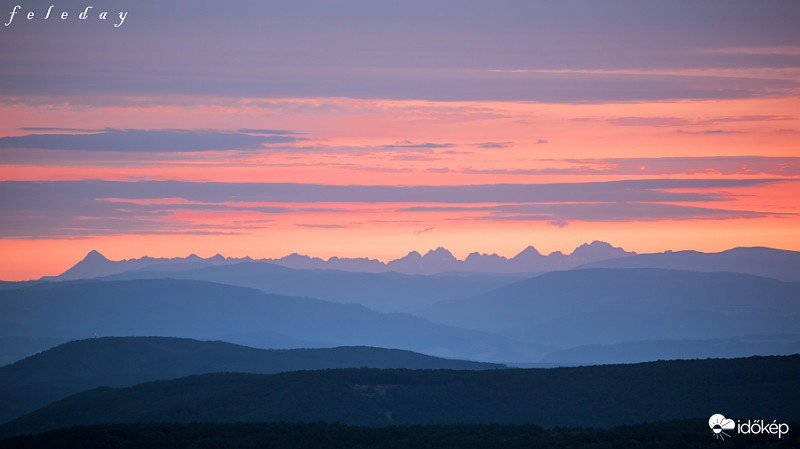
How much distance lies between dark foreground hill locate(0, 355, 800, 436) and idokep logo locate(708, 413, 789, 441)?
21.0 meters

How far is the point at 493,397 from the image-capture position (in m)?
111

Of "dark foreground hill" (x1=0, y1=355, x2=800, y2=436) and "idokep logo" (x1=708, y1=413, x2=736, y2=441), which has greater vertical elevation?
"dark foreground hill" (x1=0, y1=355, x2=800, y2=436)

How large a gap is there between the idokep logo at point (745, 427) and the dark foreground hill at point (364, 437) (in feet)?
2.07

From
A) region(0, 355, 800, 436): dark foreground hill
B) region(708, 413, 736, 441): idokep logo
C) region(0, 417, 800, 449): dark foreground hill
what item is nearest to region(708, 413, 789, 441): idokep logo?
region(708, 413, 736, 441): idokep logo

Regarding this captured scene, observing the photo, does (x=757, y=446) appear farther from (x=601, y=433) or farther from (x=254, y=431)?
(x=254, y=431)

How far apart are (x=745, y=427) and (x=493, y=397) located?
4152cm

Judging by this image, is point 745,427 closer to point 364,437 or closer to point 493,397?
point 364,437

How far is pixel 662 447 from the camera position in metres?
69.8

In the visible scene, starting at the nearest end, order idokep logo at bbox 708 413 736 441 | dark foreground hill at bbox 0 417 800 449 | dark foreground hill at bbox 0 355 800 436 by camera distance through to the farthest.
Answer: idokep logo at bbox 708 413 736 441
dark foreground hill at bbox 0 417 800 449
dark foreground hill at bbox 0 355 800 436

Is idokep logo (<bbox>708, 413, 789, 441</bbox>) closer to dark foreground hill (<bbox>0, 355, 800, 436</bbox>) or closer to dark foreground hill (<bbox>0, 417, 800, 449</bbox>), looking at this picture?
dark foreground hill (<bbox>0, 417, 800, 449</bbox>)

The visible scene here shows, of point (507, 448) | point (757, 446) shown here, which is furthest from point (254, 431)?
point (757, 446)

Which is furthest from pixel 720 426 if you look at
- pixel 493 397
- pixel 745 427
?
pixel 493 397

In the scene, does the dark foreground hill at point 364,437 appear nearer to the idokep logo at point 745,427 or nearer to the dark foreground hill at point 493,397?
the idokep logo at point 745,427

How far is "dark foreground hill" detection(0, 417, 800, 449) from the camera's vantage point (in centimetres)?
7375
